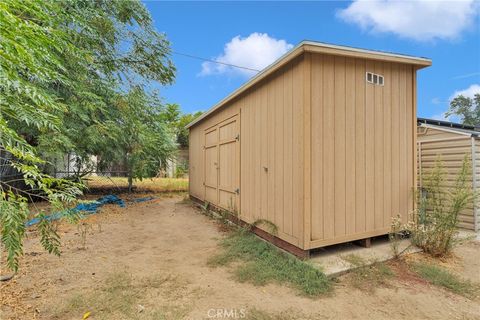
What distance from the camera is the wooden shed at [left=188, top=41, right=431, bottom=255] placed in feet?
10.2

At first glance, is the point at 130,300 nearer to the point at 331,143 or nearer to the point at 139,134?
the point at 331,143

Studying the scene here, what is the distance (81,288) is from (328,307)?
2288mm

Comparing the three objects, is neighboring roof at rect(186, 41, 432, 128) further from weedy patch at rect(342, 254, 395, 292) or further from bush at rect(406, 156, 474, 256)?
weedy patch at rect(342, 254, 395, 292)

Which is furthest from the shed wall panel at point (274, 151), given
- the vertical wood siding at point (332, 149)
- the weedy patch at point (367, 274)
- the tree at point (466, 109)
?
the tree at point (466, 109)

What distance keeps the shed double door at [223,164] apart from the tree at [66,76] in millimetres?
1989

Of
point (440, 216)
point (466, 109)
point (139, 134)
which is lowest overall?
point (440, 216)

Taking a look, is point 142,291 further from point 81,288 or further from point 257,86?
point 257,86

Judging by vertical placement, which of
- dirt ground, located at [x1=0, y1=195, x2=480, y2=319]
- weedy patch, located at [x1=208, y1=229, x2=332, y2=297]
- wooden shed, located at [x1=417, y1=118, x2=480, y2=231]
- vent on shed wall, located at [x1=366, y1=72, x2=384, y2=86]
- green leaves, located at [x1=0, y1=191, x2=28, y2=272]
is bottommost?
dirt ground, located at [x1=0, y1=195, x2=480, y2=319]

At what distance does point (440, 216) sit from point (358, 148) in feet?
4.19

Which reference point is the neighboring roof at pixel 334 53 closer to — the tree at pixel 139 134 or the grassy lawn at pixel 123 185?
the tree at pixel 139 134

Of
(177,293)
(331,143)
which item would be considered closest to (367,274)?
(331,143)

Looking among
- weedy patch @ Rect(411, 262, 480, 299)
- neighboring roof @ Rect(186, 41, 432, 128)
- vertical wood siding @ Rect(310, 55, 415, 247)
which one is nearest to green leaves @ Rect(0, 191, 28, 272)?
vertical wood siding @ Rect(310, 55, 415, 247)

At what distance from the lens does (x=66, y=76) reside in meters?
4.39

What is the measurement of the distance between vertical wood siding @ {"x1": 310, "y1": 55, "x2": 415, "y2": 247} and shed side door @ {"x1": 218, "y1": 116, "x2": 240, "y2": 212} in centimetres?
190
